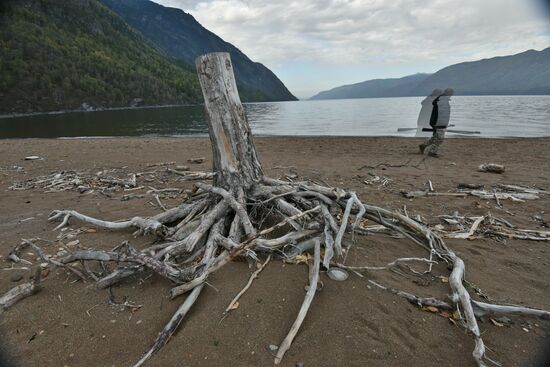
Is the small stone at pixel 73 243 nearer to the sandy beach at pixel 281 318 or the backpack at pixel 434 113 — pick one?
the sandy beach at pixel 281 318

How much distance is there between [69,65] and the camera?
99312 mm

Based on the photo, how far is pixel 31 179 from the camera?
28.1 ft

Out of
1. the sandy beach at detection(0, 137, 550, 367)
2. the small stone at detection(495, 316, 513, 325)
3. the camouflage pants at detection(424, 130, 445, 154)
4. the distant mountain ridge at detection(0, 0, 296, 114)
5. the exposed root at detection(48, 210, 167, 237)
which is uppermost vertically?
the distant mountain ridge at detection(0, 0, 296, 114)

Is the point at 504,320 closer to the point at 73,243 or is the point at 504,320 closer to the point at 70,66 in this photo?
the point at 73,243

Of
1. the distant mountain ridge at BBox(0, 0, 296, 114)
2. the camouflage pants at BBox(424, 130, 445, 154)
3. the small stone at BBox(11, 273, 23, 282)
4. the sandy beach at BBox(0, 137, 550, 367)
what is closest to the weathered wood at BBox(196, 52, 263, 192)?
the sandy beach at BBox(0, 137, 550, 367)

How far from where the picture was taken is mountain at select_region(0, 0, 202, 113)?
81.1m

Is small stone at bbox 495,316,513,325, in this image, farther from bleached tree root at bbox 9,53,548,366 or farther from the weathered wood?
the weathered wood

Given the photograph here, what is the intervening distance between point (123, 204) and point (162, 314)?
392 cm

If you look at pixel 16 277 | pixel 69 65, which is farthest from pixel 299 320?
pixel 69 65

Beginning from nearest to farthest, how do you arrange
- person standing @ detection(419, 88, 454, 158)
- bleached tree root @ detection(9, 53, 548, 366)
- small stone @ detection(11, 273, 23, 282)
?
bleached tree root @ detection(9, 53, 548, 366) → small stone @ detection(11, 273, 23, 282) → person standing @ detection(419, 88, 454, 158)

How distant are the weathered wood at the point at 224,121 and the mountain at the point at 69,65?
80.9m

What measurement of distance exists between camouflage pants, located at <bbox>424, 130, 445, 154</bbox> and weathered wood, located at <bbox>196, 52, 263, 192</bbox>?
36.4 ft

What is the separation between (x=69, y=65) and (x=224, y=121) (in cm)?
12393

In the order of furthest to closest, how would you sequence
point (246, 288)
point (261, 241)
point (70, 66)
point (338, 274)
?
point (70, 66) → point (261, 241) → point (338, 274) → point (246, 288)
